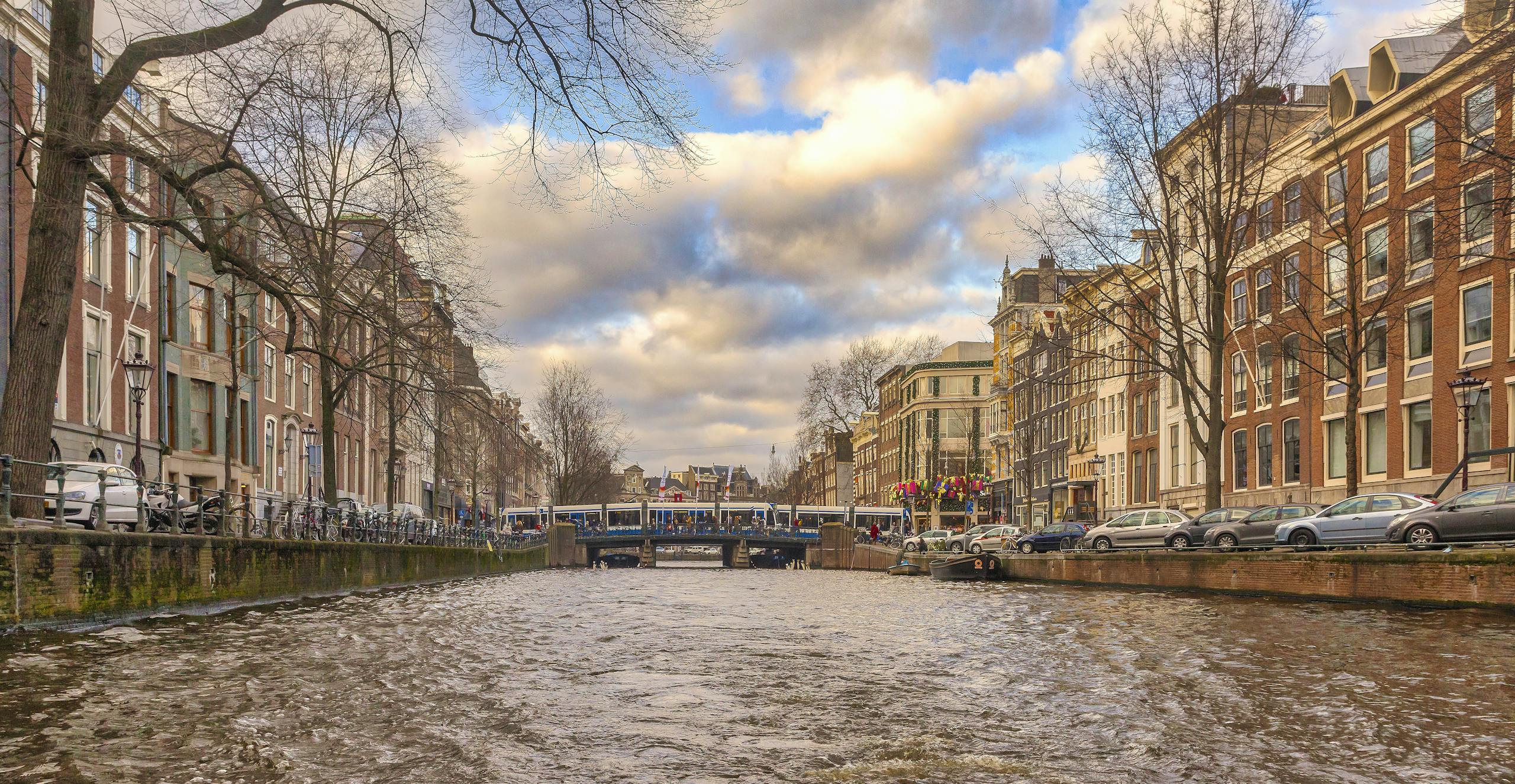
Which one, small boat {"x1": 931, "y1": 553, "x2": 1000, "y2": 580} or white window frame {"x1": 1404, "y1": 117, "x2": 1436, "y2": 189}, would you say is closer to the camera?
white window frame {"x1": 1404, "y1": 117, "x2": 1436, "y2": 189}

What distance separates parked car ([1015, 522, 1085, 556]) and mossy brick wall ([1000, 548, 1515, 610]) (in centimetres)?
1086

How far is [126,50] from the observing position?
17859 mm

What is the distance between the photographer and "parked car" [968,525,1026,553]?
188ft

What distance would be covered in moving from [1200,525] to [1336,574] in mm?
10498

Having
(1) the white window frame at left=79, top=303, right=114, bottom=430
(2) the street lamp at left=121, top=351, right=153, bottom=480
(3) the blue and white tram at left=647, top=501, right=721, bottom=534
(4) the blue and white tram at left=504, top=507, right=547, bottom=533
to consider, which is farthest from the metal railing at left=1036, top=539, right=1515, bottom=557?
(4) the blue and white tram at left=504, top=507, right=547, bottom=533

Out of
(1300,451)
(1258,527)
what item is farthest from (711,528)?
(1258,527)

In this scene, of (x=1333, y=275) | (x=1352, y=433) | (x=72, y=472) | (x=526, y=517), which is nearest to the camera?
(x=72, y=472)

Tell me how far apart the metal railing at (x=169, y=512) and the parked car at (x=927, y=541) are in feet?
98.4

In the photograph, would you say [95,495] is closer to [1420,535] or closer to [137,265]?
[137,265]

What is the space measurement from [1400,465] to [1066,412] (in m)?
41.1

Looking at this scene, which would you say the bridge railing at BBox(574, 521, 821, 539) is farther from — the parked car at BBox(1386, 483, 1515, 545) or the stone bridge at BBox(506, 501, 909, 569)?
the parked car at BBox(1386, 483, 1515, 545)

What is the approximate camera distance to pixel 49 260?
717 inches

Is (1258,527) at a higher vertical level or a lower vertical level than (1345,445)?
lower

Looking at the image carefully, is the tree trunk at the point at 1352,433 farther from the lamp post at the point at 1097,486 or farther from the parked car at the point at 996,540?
the lamp post at the point at 1097,486
